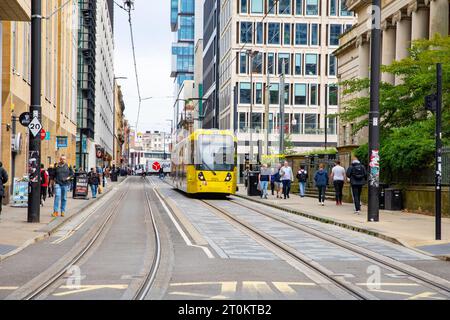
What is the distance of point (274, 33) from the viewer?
90.9 meters

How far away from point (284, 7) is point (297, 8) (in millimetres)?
1759

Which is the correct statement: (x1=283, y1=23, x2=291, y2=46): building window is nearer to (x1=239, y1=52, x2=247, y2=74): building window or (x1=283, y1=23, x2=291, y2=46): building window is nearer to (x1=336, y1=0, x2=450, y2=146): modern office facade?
(x1=239, y1=52, x2=247, y2=74): building window

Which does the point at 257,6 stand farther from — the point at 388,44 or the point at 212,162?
the point at 212,162

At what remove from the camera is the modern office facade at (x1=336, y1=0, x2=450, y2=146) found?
140 ft

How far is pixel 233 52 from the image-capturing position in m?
88.8

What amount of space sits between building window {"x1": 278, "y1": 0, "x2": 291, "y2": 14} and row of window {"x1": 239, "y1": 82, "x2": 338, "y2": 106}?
8.89 m

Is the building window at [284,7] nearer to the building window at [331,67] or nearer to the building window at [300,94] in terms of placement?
the building window at [331,67]

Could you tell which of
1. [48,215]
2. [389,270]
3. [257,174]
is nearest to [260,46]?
[257,174]

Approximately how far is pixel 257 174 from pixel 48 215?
20.0 metres

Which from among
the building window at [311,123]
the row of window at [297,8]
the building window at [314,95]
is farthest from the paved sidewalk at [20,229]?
the building window at [314,95]

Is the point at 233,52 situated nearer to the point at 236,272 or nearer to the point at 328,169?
the point at 328,169

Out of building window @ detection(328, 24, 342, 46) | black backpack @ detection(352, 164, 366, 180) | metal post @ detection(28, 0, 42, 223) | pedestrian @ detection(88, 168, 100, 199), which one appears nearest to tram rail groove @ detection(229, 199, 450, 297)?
black backpack @ detection(352, 164, 366, 180)
